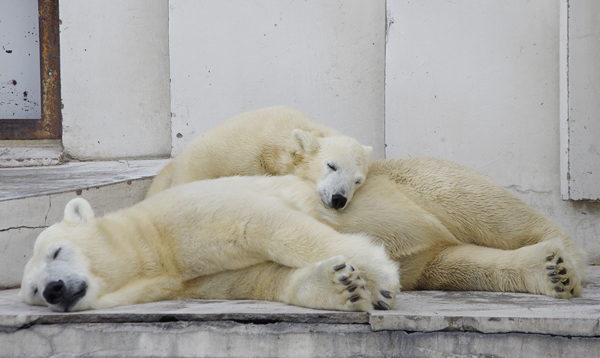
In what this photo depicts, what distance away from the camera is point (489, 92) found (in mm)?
3564

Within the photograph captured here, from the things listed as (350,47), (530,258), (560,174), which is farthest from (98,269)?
(560,174)

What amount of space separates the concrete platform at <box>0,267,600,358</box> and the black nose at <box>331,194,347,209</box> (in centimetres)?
89

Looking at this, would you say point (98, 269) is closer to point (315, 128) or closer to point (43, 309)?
point (43, 309)

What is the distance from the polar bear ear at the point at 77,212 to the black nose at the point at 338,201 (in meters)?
1.10

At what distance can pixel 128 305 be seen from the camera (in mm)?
1965

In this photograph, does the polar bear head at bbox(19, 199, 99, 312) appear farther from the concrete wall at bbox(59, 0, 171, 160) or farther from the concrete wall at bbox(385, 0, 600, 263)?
the concrete wall at bbox(59, 0, 171, 160)

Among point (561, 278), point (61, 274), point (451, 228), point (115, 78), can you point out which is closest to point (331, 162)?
point (451, 228)

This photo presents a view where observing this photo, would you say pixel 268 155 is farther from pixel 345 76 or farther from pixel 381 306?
pixel 381 306

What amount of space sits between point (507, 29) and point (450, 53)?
37 centimetres

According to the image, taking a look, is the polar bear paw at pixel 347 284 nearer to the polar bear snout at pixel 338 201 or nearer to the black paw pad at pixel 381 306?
the black paw pad at pixel 381 306

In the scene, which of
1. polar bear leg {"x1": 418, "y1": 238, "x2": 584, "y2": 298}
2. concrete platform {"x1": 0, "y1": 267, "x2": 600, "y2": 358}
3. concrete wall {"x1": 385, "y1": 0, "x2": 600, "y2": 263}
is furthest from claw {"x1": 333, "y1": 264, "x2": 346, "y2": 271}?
concrete wall {"x1": 385, "y1": 0, "x2": 600, "y2": 263}

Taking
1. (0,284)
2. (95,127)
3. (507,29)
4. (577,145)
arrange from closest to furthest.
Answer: (0,284)
(577,145)
(507,29)
(95,127)

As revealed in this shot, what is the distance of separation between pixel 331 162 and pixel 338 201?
0.43 metres

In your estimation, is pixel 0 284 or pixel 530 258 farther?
pixel 0 284
